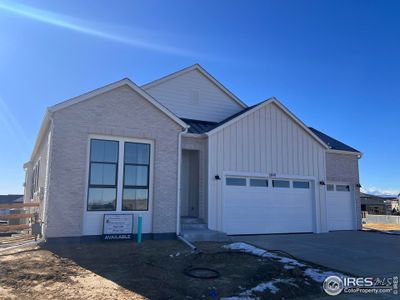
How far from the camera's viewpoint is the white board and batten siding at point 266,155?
45.9 feet

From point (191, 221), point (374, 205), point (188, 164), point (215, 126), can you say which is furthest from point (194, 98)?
point (374, 205)

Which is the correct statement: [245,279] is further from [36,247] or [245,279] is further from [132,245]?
[36,247]

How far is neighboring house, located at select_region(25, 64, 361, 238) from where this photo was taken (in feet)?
36.0

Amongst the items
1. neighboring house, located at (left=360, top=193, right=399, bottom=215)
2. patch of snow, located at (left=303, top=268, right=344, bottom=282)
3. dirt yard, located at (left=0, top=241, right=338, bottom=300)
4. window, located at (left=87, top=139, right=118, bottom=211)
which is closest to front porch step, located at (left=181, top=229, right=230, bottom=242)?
dirt yard, located at (left=0, top=241, right=338, bottom=300)

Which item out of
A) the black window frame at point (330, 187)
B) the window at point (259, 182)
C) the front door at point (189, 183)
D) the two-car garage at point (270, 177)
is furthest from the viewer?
the black window frame at point (330, 187)

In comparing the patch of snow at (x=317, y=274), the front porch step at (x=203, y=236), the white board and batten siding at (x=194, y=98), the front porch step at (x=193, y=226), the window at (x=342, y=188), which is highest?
the white board and batten siding at (x=194, y=98)

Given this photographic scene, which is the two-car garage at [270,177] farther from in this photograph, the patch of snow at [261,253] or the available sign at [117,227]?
the available sign at [117,227]

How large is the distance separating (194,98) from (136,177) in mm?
6680

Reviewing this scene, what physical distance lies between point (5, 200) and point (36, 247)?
5563 cm

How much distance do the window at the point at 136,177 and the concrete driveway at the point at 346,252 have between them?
393cm

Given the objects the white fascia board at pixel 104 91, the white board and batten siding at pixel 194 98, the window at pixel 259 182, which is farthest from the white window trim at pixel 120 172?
the white board and batten siding at pixel 194 98

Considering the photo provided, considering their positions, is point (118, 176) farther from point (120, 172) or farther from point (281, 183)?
point (281, 183)

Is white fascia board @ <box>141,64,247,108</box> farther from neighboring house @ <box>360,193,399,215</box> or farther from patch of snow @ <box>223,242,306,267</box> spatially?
neighboring house @ <box>360,193,399,215</box>

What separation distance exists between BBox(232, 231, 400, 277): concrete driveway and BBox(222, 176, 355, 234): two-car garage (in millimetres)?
667
